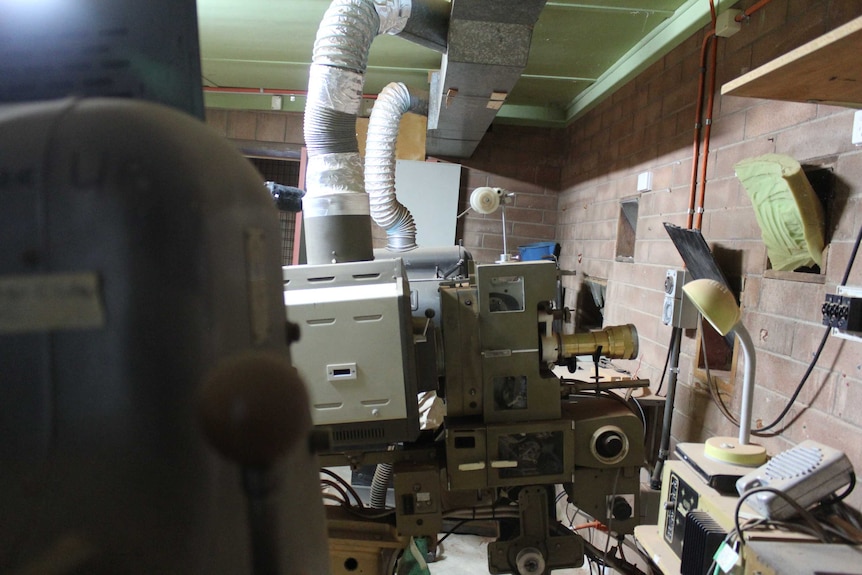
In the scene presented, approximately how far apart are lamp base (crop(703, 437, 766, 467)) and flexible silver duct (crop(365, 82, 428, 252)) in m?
1.34

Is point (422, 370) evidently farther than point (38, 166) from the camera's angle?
Yes

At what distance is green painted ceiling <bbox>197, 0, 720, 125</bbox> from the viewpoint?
2.15 metres

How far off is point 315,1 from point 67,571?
8.03 ft

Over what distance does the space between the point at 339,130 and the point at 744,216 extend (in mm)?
1353

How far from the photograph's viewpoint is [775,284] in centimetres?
143

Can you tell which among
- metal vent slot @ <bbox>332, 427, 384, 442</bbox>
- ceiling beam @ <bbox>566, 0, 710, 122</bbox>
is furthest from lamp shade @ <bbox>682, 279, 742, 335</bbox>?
ceiling beam @ <bbox>566, 0, 710, 122</bbox>

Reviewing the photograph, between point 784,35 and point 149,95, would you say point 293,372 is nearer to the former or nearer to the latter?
point 149,95

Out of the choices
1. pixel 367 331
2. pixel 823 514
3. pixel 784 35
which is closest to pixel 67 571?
pixel 367 331

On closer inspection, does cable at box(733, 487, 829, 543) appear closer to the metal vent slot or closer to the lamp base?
the lamp base

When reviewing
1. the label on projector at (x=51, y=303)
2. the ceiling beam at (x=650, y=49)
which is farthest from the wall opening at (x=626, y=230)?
the label on projector at (x=51, y=303)

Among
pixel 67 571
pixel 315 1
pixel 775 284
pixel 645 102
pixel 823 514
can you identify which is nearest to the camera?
pixel 67 571

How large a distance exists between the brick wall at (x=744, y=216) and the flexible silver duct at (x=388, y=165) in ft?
3.79

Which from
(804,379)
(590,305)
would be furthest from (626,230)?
(804,379)

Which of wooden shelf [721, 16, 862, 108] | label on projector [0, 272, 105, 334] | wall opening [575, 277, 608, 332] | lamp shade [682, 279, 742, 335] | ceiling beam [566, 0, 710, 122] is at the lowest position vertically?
wall opening [575, 277, 608, 332]
